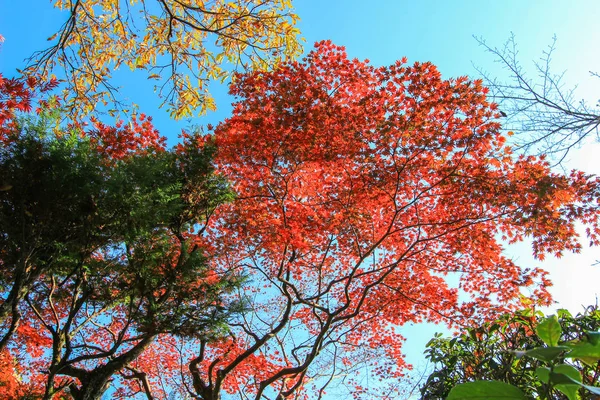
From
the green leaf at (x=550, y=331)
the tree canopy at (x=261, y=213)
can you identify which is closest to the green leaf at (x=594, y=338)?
the green leaf at (x=550, y=331)

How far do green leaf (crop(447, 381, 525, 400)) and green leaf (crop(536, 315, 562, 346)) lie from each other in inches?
8.3

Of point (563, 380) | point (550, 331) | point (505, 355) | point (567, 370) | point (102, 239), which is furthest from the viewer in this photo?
point (102, 239)

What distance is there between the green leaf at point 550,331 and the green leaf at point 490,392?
211mm

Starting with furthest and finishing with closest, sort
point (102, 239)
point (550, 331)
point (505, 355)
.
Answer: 1. point (102, 239)
2. point (505, 355)
3. point (550, 331)

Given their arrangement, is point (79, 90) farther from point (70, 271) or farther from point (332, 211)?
point (332, 211)

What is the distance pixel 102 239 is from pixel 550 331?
20.7ft

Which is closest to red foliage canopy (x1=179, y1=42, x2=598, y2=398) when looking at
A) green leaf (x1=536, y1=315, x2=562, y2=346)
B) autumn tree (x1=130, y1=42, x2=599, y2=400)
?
autumn tree (x1=130, y1=42, x2=599, y2=400)

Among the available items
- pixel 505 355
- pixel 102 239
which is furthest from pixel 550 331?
pixel 102 239

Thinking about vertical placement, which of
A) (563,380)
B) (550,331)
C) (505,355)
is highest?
(505,355)

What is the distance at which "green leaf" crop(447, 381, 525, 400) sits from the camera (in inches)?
32.2

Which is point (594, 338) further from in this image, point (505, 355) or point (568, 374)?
point (505, 355)

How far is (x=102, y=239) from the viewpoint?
6098 mm

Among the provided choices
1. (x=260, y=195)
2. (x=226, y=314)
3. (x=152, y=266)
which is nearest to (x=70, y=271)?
(x=152, y=266)

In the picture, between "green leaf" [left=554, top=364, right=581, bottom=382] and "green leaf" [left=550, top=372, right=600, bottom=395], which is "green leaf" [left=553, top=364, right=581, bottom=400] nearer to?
"green leaf" [left=554, top=364, right=581, bottom=382]
